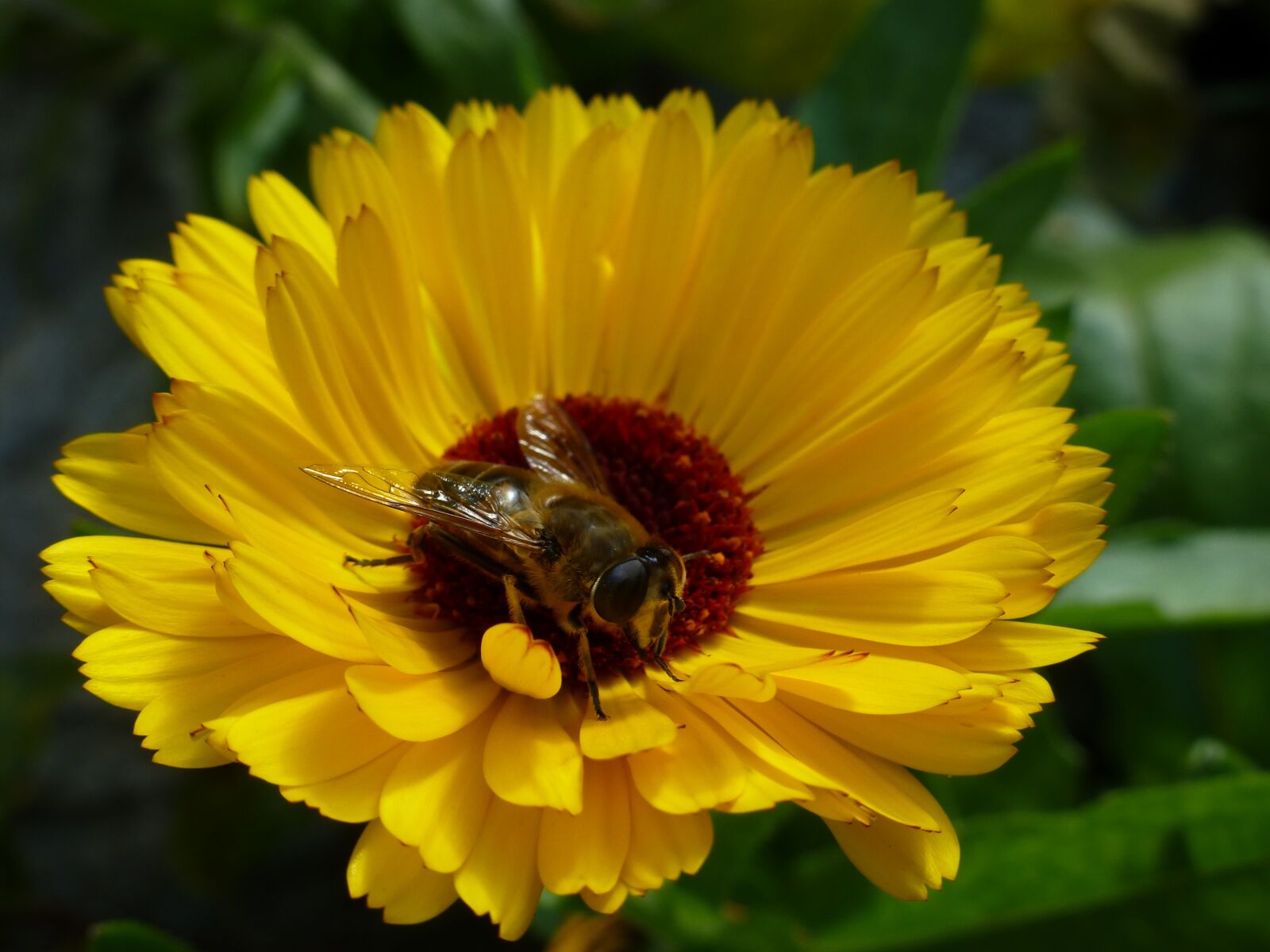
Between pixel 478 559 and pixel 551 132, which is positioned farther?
pixel 551 132

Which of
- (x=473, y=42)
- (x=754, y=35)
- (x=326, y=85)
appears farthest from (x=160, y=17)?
(x=754, y=35)

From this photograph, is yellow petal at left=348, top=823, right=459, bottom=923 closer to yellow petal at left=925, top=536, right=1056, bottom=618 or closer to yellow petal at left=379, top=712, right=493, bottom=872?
yellow petal at left=379, top=712, right=493, bottom=872

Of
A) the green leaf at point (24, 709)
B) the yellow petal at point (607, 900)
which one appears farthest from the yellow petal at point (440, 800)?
the green leaf at point (24, 709)

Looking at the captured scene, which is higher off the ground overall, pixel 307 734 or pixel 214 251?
Result: pixel 214 251

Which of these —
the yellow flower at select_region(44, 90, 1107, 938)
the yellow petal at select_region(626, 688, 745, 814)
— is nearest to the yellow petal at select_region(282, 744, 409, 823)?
the yellow flower at select_region(44, 90, 1107, 938)

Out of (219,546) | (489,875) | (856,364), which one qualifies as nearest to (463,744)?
(489,875)

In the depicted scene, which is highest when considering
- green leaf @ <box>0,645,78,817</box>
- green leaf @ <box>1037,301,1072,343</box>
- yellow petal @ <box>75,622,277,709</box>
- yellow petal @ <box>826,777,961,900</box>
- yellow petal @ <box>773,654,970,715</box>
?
yellow petal @ <box>75,622,277,709</box>

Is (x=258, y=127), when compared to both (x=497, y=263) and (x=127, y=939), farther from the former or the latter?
(x=127, y=939)

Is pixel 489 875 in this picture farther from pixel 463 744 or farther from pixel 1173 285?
pixel 1173 285
